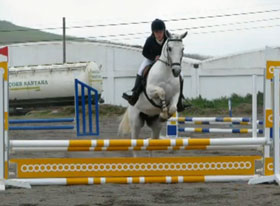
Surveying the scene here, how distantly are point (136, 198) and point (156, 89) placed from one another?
2758 mm

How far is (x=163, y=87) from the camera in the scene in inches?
302

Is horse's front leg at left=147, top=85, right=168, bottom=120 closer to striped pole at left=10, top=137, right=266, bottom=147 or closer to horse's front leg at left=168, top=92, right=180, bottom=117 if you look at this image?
horse's front leg at left=168, top=92, right=180, bottom=117

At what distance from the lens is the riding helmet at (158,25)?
25.6 feet

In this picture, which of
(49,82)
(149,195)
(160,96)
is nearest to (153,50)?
(160,96)

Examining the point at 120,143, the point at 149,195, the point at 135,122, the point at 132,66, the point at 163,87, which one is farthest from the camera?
the point at 132,66

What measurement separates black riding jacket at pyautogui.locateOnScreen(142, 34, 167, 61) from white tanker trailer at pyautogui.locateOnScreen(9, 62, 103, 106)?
16.4 meters

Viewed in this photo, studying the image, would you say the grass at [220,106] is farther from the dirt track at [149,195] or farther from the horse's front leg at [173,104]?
the dirt track at [149,195]

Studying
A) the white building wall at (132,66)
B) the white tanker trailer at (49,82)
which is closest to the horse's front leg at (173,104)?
the white tanker trailer at (49,82)

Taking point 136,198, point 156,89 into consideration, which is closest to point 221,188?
point 136,198

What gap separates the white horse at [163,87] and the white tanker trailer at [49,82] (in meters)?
16.4

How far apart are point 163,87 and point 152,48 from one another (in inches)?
28.8

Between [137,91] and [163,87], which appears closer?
[163,87]

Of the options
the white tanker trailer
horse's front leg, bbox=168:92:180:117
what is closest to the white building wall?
the white tanker trailer

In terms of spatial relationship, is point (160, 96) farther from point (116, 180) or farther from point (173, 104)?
point (116, 180)
